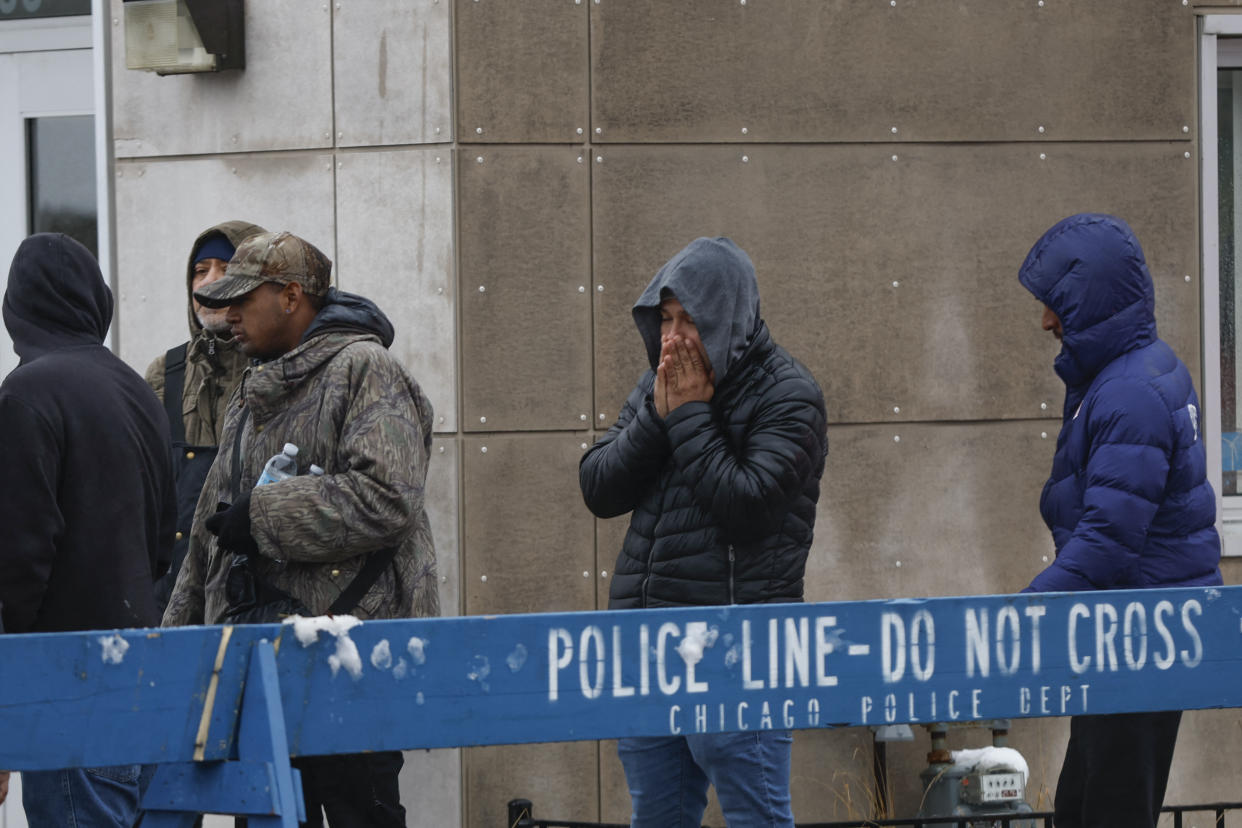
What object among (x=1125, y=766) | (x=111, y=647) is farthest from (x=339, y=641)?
(x=1125, y=766)

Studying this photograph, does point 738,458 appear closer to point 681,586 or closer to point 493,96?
point 681,586

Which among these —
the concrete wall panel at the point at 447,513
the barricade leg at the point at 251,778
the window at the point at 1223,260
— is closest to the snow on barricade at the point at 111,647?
the barricade leg at the point at 251,778

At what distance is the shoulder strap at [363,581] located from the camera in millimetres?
4035

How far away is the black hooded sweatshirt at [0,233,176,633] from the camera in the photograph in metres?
3.68

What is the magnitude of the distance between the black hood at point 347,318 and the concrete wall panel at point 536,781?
1808mm

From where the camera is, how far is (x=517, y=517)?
17.9ft

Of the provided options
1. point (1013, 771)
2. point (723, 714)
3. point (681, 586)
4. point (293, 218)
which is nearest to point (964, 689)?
point (723, 714)

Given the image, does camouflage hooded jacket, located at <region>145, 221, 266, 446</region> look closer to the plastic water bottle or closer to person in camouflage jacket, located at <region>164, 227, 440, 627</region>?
person in camouflage jacket, located at <region>164, 227, 440, 627</region>

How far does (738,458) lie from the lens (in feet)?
12.2

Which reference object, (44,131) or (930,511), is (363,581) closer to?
(930,511)

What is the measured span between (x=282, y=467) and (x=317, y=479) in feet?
0.42

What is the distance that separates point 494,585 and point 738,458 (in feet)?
6.41

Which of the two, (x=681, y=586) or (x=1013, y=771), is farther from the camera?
(x=1013, y=771)

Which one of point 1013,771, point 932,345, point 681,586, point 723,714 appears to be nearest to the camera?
point 723,714
